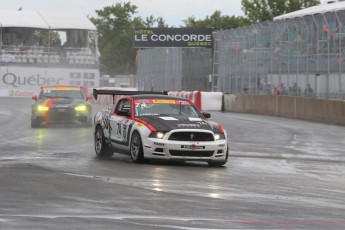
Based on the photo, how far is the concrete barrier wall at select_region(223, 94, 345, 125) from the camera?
1317 inches

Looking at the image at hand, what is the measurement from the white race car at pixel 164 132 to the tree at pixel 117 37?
110802 millimetres

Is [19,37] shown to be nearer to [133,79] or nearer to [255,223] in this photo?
[133,79]

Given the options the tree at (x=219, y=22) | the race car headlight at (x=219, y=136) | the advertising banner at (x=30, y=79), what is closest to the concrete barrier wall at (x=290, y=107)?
the race car headlight at (x=219, y=136)

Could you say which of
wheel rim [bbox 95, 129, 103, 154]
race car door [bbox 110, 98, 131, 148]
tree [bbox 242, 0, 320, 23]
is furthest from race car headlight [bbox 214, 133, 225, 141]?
tree [bbox 242, 0, 320, 23]

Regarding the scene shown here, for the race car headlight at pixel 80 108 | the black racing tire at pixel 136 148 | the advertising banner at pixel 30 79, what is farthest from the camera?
the advertising banner at pixel 30 79

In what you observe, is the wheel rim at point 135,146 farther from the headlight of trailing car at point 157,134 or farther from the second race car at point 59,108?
the second race car at point 59,108

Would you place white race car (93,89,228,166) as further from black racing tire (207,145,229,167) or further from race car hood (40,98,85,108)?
race car hood (40,98,85,108)

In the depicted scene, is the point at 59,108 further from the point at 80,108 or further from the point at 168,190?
the point at 168,190

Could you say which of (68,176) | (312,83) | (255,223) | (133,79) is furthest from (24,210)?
(133,79)

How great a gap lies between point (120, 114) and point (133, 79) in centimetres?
8411

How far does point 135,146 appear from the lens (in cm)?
1518

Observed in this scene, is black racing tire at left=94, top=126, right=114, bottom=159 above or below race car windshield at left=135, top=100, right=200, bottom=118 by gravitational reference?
below

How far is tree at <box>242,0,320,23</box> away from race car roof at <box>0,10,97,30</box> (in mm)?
19925

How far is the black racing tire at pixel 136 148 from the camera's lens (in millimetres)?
14945
